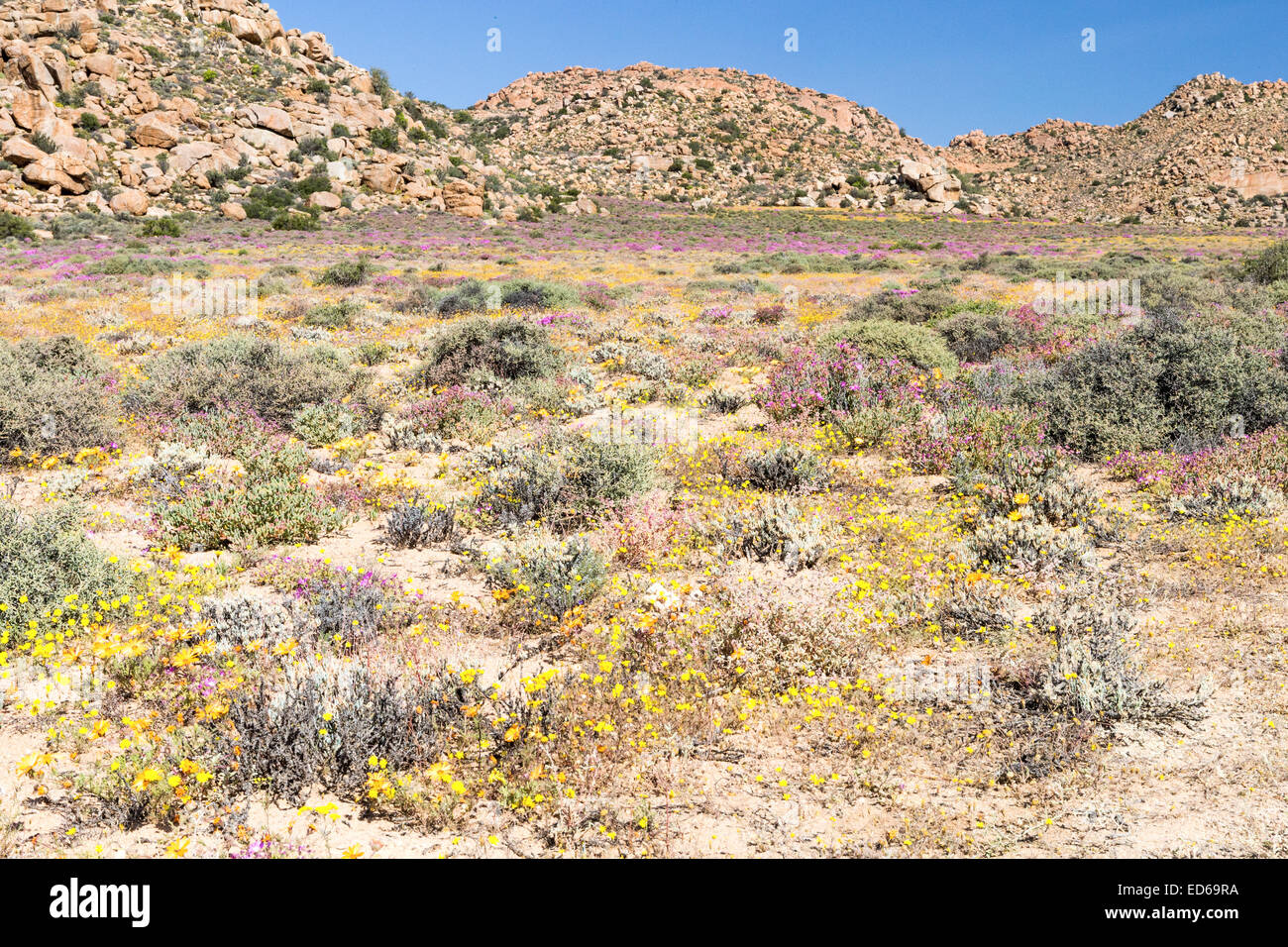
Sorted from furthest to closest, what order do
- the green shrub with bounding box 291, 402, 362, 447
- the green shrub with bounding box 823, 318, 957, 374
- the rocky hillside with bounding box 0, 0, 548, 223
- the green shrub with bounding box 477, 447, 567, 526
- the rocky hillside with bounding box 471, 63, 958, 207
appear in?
the rocky hillside with bounding box 471, 63, 958, 207 → the rocky hillside with bounding box 0, 0, 548, 223 → the green shrub with bounding box 823, 318, 957, 374 → the green shrub with bounding box 291, 402, 362, 447 → the green shrub with bounding box 477, 447, 567, 526

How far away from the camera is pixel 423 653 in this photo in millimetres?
4727

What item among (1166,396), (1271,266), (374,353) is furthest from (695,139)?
(1166,396)

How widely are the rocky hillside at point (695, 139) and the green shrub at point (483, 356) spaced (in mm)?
69677

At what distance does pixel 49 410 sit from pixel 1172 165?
11154 centimetres

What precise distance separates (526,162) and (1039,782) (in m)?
91.4

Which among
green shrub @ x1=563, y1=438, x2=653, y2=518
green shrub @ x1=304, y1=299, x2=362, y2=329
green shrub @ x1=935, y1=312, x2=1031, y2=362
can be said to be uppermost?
green shrub @ x1=304, y1=299, x2=362, y2=329

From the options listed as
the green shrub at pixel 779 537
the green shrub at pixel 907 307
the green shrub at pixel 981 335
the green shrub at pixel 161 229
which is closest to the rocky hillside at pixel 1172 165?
the green shrub at pixel 907 307

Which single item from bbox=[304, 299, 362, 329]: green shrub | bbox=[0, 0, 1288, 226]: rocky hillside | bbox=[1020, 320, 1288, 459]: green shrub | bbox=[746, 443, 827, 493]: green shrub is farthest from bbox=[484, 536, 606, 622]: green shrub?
bbox=[0, 0, 1288, 226]: rocky hillside

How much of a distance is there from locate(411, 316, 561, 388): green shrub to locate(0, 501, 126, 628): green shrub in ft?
22.1

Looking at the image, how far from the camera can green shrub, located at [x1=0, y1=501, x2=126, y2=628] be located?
482 centimetres

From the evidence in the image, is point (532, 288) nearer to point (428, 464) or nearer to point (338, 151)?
point (428, 464)

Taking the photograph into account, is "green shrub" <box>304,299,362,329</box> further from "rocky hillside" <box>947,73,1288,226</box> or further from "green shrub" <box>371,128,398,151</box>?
"rocky hillside" <box>947,73,1288,226</box>

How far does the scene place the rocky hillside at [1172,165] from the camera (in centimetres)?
8094

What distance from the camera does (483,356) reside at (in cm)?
1220
